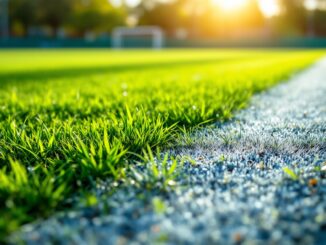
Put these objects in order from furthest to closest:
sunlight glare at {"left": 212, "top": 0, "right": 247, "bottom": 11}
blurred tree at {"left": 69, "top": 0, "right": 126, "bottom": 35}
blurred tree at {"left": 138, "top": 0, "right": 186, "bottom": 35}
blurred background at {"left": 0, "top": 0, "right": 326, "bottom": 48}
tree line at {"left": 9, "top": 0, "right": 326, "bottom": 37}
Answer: blurred tree at {"left": 138, "top": 0, "right": 186, "bottom": 35} → sunlight glare at {"left": 212, "top": 0, "right": 247, "bottom": 11} → tree line at {"left": 9, "top": 0, "right": 326, "bottom": 37} → blurred tree at {"left": 69, "top": 0, "right": 126, "bottom": 35} → blurred background at {"left": 0, "top": 0, "right": 326, "bottom": 48}

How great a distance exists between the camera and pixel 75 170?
222 centimetres

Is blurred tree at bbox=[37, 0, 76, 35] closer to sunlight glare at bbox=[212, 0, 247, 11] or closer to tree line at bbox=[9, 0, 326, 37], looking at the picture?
tree line at bbox=[9, 0, 326, 37]

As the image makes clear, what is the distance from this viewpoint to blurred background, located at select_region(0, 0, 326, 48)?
63.3m

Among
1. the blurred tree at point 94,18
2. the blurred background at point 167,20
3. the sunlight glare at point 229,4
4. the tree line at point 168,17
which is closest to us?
the blurred background at point 167,20

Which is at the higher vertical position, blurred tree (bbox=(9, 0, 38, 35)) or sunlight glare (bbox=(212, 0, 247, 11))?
sunlight glare (bbox=(212, 0, 247, 11))

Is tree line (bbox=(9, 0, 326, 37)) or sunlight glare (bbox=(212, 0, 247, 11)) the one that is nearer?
tree line (bbox=(9, 0, 326, 37))

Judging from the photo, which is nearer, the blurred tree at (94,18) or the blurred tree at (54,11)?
the blurred tree at (94,18)

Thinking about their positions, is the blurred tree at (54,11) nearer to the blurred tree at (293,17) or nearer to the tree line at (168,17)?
the tree line at (168,17)

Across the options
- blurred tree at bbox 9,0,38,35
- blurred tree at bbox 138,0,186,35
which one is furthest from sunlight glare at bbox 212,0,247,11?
blurred tree at bbox 9,0,38,35

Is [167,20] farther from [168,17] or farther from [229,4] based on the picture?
[229,4]

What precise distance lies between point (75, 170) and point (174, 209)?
72 cm

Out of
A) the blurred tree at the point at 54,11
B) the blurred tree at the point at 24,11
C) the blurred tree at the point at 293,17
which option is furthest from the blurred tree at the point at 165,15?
the blurred tree at the point at 24,11

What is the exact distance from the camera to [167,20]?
267 ft

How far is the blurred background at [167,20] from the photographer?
208 feet
